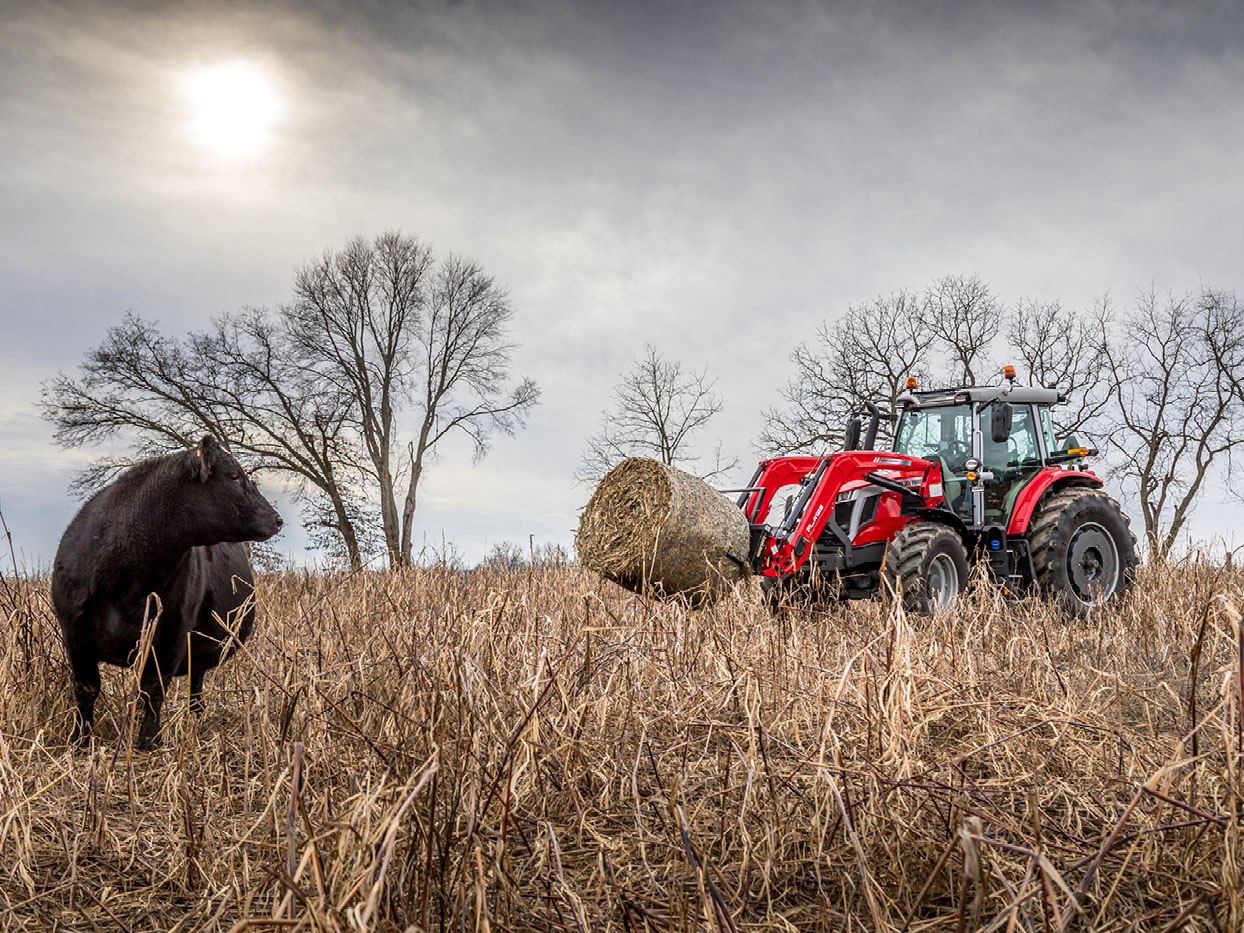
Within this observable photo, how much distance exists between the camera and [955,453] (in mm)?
9773

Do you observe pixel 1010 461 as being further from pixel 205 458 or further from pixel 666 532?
pixel 205 458

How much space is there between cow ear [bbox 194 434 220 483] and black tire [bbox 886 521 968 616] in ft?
17.7

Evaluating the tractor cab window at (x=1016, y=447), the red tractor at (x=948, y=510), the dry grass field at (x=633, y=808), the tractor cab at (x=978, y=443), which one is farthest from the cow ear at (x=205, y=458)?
the tractor cab window at (x=1016, y=447)

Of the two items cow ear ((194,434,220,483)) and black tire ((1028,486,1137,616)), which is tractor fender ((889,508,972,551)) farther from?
cow ear ((194,434,220,483))

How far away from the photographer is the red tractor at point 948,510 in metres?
8.27

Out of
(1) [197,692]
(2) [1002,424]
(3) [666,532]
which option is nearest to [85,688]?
(1) [197,692]

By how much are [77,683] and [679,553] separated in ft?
15.4

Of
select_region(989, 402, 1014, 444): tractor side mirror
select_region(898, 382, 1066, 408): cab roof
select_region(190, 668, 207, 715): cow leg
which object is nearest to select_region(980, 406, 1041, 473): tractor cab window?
select_region(898, 382, 1066, 408): cab roof

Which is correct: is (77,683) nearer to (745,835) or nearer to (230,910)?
(230,910)

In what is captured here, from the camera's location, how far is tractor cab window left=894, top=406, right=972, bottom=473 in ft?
32.0

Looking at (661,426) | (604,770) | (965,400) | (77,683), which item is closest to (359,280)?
(661,426)

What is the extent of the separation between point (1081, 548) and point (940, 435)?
6.11ft

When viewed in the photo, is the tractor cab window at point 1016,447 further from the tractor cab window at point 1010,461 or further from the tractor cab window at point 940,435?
the tractor cab window at point 940,435

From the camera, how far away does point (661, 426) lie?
28031 millimetres
